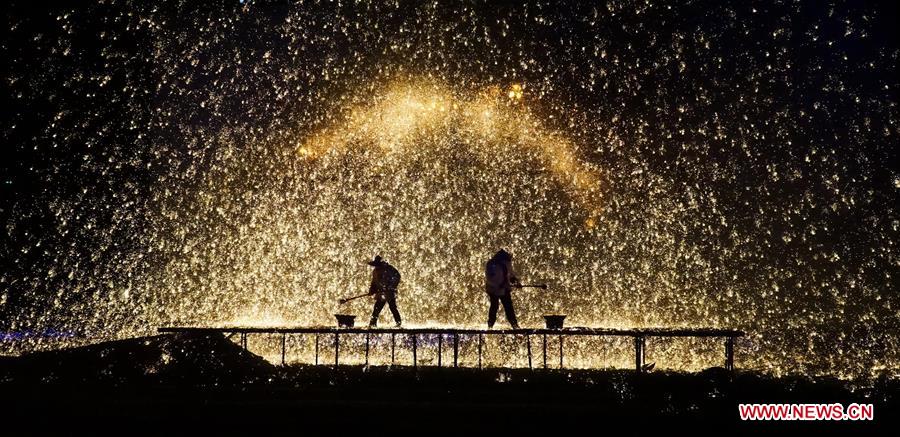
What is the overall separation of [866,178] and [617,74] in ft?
16.1

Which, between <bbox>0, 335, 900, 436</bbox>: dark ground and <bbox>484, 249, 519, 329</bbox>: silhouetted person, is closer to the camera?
<bbox>0, 335, 900, 436</bbox>: dark ground

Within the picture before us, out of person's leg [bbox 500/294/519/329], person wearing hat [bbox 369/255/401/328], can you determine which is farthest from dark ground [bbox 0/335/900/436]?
person wearing hat [bbox 369/255/401/328]

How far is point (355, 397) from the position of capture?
236 inches

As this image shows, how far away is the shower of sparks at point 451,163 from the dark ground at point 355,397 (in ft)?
20.9

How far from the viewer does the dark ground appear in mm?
4945

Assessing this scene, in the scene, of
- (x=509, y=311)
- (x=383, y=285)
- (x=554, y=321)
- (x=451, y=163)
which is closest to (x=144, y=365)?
(x=383, y=285)

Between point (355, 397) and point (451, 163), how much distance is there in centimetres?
1002

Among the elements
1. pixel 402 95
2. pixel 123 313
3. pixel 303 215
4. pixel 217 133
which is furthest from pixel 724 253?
pixel 123 313

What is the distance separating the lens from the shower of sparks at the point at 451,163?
13891 millimetres

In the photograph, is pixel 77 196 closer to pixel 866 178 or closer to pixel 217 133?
pixel 217 133

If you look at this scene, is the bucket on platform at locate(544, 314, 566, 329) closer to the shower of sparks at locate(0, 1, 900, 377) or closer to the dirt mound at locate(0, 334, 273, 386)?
the dirt mound at locate(0, 334, 273, 386)

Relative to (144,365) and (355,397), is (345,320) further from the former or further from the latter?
(355,397)

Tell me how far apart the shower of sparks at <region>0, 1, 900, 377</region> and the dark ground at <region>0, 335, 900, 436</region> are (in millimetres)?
6356

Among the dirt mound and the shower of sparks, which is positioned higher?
the shower of sparks
